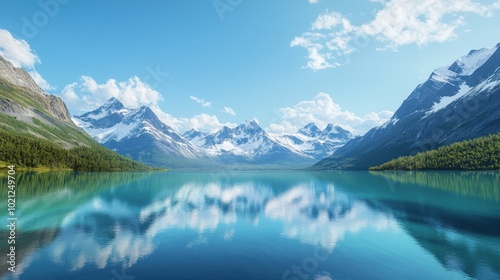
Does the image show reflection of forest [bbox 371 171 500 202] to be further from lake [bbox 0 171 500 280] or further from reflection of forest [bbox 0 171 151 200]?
reflection of forest [bbox 0 171 151 200]

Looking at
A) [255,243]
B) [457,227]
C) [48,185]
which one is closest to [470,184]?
[457,227]

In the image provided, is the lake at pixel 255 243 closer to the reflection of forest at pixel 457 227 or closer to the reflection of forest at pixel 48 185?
the reflection of forest at pixel 457 227

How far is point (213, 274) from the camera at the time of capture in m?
28.5

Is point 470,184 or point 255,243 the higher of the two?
point 470,184

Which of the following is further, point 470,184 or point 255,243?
point 470,184

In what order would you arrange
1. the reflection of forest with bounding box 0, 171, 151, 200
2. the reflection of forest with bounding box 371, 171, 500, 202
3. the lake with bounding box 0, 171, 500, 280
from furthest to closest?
the reflection of forest with bounding box 371, 171, 500, 202, the reflection of forest with bounding box 0, 171, 151, 200, the lake with bounding box 0, 171, 500, 280

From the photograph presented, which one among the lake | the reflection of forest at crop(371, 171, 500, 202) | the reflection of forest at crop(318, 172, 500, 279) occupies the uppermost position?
the reflection of forest at crop(371, 171, 500, 202)

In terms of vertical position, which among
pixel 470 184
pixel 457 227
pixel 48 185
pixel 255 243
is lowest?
pixel 255 243

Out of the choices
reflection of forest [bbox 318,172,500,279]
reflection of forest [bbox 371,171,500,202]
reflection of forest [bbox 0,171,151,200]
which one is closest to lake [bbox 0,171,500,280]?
reflection of forest [bbox 318,172,500,279]

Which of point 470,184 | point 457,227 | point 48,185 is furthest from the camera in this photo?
point 470,184

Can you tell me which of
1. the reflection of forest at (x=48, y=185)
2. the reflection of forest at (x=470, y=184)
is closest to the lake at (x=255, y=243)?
the reflection of forest at (x=48, y=185)

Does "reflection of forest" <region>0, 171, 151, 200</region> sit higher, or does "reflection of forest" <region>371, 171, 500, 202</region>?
"reflection of forest" <region>371, 171, 500, 202</region>

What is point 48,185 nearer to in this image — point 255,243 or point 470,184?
point 255,243

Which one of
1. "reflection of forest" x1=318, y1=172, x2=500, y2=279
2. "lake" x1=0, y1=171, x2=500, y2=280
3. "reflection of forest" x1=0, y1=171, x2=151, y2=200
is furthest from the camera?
"reflection of forest" x1=0, y1=171, x2=151, y2=200
